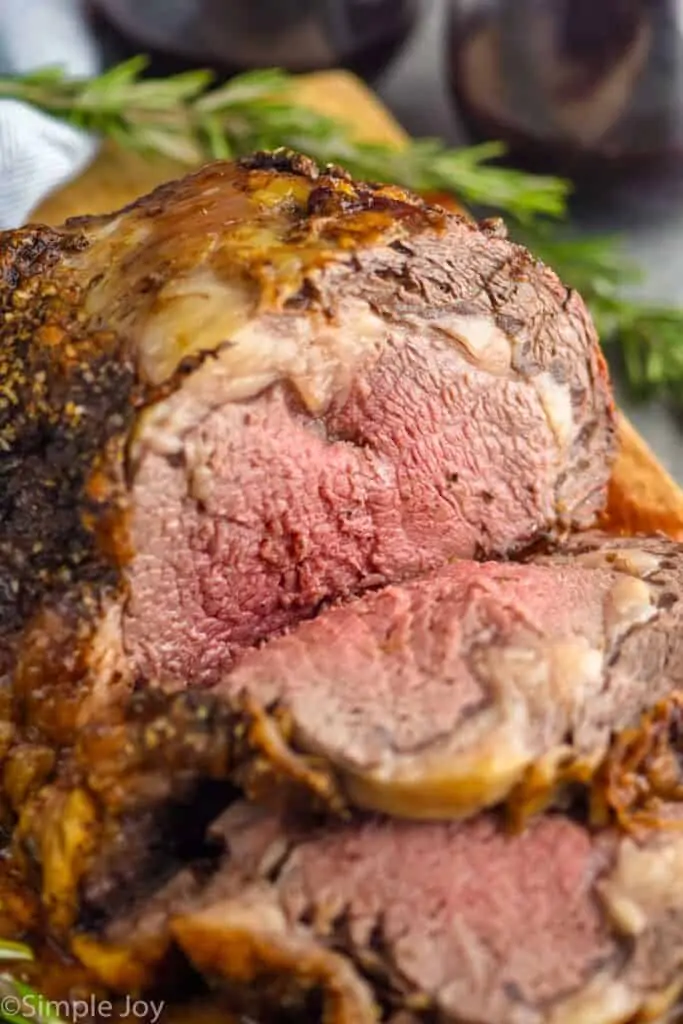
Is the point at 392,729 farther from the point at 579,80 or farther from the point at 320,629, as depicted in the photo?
the point at 579,80

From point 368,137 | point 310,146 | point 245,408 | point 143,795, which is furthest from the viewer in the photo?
point 368,137

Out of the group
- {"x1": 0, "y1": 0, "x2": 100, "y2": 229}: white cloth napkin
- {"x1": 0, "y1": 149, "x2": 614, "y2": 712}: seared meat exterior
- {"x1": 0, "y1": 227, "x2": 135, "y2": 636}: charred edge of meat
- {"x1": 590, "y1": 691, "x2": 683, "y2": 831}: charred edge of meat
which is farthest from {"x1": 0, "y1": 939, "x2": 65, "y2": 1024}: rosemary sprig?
{"x1": 0, "y1": 0, "x2": 100, "y2": 229}: white cloth napkin

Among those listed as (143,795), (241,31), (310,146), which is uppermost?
(241,31)

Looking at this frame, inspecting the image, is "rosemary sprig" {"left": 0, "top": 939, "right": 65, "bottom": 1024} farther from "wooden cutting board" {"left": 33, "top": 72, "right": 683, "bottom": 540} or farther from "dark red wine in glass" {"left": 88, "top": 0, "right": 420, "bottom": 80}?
"dark red wine in glass" {"left": 88, "top": 0, "right": 420, "bottom": 80}

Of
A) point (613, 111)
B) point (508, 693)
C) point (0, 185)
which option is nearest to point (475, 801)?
point (508, 693)

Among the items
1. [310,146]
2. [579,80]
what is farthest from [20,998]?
[579,80]

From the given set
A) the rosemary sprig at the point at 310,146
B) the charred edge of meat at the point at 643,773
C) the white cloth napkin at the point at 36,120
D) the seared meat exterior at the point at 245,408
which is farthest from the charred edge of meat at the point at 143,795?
the rosemary sprig at the point at 310,146

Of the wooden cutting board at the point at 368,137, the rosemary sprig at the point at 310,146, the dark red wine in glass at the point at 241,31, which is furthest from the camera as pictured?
the dark red wine in glass at the point at 241,31

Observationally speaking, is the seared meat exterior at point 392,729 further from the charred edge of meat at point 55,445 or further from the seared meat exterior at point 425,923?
the charred edge of meat at point 55,445
